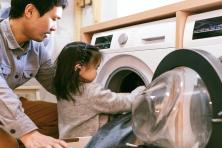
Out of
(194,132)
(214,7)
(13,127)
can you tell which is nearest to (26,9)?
(13,127)

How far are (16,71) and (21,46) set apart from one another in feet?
0.36

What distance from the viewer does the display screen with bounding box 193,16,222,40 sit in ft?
2.98

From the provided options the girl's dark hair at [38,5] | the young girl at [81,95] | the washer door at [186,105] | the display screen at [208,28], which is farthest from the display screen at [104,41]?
the washer door at [186,105]

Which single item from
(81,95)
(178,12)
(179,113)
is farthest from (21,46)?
(179,113)

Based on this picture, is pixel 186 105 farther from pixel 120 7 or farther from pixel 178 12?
pixel 120 7

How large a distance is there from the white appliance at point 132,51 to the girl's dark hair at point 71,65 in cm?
12

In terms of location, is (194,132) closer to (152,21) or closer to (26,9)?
(152,21)

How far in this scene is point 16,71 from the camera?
1.33 metres

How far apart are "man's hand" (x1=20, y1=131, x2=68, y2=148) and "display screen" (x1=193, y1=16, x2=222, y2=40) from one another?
501 mm

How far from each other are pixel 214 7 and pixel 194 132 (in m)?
0.40

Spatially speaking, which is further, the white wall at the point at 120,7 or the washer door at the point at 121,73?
the white wall at the point at 120,7

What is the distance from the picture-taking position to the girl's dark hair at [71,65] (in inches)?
47.7

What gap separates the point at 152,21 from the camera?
1.21 m

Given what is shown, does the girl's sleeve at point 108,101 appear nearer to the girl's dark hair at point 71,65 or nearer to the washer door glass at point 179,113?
the girl's dark hair at point 71,65
